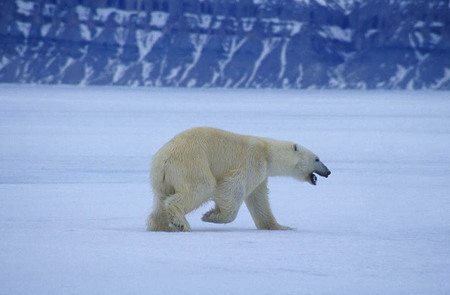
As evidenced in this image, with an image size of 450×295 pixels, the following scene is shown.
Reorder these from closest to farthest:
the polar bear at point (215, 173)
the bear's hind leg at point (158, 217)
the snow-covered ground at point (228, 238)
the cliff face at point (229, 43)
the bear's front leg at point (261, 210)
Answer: the snow-covered ground at point (228, 238) < the polar bear at point (215, 173) < the bear's hind leg at point (158, 217) < the bear's front leg at point (261, 210) < the cliff face at point (229, 43)

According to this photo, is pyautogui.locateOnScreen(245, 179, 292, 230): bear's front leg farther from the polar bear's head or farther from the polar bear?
the polar bear's head

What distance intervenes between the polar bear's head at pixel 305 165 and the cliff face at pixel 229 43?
15348 cm

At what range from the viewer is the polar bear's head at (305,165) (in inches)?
289

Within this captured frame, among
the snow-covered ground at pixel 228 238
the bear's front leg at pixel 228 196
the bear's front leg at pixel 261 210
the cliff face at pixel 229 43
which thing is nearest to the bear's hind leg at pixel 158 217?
the snow-covered ground at pixel 228 238

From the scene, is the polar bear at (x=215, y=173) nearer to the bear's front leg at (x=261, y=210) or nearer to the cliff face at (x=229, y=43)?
the bear's front leg at (x=261, y=210)

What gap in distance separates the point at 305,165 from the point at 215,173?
1114 mm

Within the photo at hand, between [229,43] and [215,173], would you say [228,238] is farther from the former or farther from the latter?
[229,43]

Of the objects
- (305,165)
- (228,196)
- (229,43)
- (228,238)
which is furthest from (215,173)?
(229,43)

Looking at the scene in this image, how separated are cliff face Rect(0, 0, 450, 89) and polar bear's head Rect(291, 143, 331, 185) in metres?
153

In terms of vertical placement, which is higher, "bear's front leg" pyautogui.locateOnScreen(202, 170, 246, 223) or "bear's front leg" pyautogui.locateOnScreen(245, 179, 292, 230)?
"bear's front leg" pyautogui.locateOnScreen(202, 170, 246, 223)

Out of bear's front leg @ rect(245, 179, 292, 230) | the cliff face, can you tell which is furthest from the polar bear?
the cliff face

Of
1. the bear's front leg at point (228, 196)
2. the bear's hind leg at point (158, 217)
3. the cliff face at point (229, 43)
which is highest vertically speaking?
the bear's front leg at point (228, 196)

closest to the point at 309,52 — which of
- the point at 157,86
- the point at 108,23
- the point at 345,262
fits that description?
the point at 157,86

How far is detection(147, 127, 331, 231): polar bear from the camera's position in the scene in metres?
6.34
